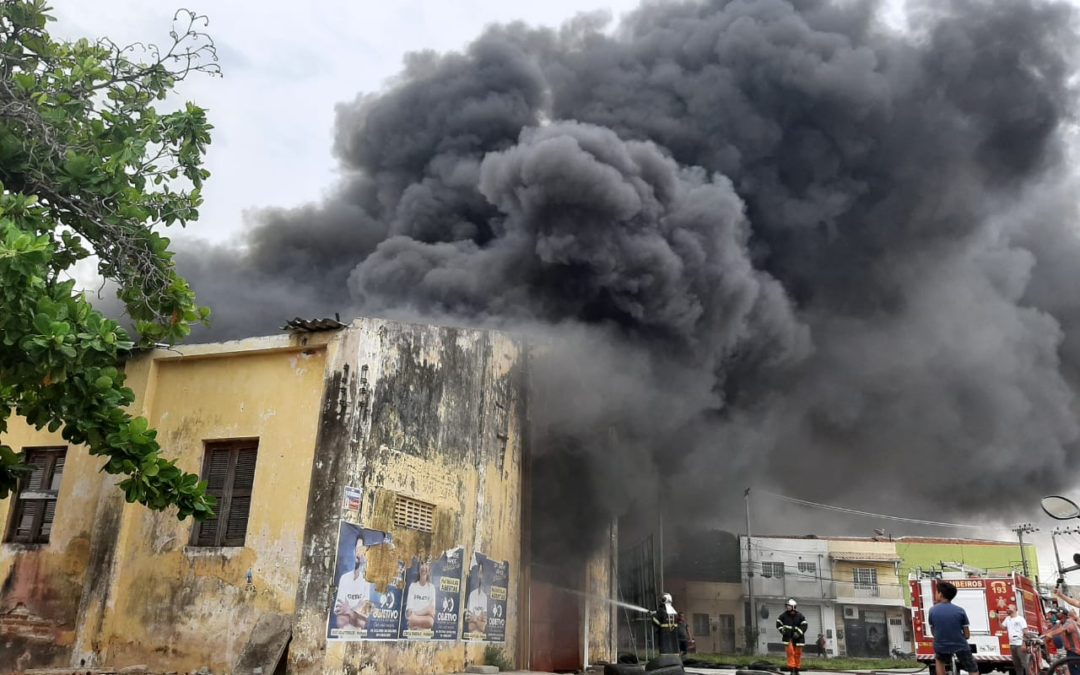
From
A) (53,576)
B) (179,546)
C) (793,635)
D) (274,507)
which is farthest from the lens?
(793,635)

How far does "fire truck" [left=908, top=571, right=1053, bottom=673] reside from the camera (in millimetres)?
13859

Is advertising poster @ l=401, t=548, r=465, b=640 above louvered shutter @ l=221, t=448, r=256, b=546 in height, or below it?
below

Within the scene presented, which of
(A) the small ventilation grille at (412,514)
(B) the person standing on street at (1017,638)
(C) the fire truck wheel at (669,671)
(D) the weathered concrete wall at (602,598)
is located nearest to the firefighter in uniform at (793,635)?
(C) the fire truck wheel at (669,671)

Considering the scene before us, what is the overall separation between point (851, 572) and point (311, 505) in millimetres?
38968

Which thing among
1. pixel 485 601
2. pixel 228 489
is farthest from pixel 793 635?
pixel 228 489

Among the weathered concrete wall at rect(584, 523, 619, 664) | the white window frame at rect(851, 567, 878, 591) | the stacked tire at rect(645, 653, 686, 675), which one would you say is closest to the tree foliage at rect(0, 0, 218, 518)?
the stacked tire at rect(645, 653, 686, 675)

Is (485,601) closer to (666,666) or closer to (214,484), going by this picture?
(666,666)

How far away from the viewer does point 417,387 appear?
395 inches

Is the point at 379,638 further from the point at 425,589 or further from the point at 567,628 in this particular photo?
the point at 567,628

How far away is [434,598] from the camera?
31.9ft

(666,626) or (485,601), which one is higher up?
(485,601)

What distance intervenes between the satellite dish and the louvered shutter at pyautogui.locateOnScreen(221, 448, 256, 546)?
Result: 834cm

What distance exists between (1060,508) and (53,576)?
11.2 m

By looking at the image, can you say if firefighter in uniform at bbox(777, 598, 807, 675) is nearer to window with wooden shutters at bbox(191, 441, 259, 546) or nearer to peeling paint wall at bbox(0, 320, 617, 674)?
peeling paint wall at bbox(0, 320, 617, 674)
